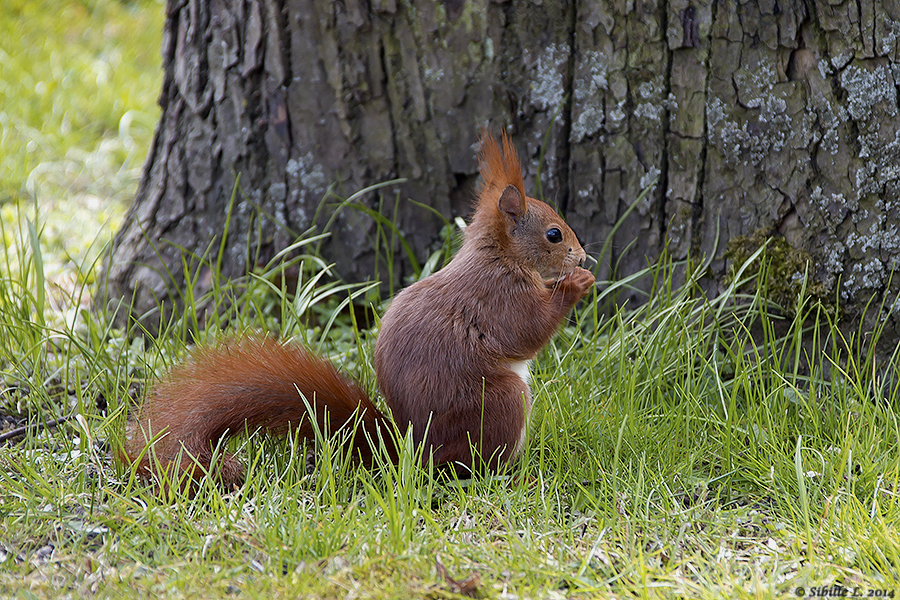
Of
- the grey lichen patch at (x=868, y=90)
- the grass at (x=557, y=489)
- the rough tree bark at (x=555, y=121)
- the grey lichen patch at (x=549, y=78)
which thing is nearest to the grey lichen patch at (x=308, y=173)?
the rough tree bark at (x=555, y=121)

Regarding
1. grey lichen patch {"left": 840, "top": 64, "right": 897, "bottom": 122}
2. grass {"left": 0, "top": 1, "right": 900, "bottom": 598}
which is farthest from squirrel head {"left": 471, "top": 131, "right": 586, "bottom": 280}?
grey lichen patch {"left": 840, "top": 64, "right": 897, "bottom": 122}

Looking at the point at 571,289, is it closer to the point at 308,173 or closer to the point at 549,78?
the point at 549,78

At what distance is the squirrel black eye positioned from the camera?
2.10 metres

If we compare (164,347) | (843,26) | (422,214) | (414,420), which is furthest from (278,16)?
(843,26)

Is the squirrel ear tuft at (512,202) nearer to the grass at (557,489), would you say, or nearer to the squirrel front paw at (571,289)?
the squirrel front paw at (571,289)

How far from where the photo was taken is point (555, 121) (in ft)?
8.44

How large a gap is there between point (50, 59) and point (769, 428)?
452 cm

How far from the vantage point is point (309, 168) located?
2.80m

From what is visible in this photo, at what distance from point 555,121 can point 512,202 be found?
25.7 inches

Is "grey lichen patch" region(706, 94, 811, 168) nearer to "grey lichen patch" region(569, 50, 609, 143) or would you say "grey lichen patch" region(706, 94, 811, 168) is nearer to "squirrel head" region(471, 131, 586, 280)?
"grey lichen patch" region(569, 50, 609, 143)

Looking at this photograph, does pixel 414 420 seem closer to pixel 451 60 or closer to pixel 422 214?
pixel 422 214

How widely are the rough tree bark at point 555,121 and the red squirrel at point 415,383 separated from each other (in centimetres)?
64

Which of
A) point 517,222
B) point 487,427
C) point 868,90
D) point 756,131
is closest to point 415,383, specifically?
point 487,427

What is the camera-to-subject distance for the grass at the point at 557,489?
154cm
